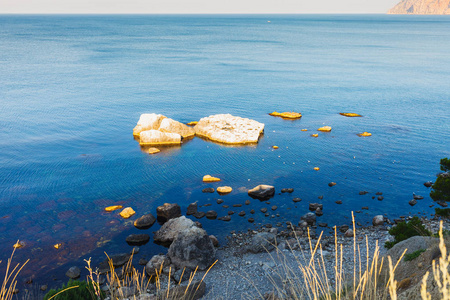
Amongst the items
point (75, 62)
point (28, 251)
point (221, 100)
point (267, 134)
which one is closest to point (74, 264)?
point (28, 251)

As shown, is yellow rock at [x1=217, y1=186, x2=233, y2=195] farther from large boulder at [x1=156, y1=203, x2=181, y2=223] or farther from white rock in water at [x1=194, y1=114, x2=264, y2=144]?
white rock in water at [x1=194, y1=114, x2=264, y2=144]

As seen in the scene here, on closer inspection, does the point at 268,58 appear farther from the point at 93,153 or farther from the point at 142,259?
the point at 142,259

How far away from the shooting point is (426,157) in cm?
4312

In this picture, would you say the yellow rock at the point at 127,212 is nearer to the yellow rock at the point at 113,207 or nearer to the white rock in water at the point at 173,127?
the yellow rock at the point at 113,207

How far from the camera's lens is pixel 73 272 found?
23.5 meters

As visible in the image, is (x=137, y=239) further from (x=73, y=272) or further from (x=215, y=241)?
(x=215, y=241)

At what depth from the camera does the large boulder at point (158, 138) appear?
47.9m

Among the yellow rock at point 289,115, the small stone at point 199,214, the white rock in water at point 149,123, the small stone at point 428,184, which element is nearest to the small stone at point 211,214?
the small stone at point 199,214

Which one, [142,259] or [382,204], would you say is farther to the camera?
[382,204]

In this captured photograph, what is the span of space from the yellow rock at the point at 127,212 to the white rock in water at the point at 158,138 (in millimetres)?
18028

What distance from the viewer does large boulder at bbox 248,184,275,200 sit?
33.5 meters

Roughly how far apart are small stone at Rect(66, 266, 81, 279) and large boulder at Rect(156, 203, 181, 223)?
26.0ft

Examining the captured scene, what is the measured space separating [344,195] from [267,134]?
772 inches

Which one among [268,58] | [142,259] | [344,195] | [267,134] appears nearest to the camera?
[142,259]
